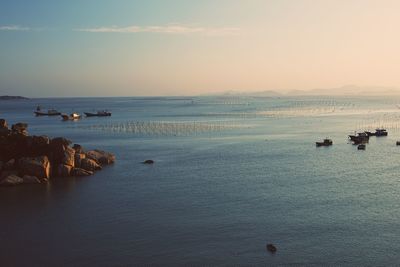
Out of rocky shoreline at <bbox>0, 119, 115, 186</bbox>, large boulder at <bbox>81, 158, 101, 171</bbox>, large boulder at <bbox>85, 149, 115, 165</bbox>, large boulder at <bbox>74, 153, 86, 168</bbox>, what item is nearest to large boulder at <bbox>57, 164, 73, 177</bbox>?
rocky shoreline at <bbox>0, 119, 115, 186</bbox>

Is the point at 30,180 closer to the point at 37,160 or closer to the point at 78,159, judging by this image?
the point at 37,160

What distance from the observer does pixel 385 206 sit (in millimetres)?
38469

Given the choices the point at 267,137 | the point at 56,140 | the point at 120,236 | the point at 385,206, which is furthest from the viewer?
the point at 267,137

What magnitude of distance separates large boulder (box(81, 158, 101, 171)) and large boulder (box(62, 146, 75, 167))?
1451 millimetres

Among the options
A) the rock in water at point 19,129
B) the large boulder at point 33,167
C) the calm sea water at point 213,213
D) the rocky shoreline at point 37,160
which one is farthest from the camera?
the rock in water at point 19,129

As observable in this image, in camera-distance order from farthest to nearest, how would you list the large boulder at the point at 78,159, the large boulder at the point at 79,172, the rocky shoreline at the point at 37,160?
the large boulder at the point at 78,159 → the large boulder at the point at 79,172 → the rocky shoreline at the point at 37,160

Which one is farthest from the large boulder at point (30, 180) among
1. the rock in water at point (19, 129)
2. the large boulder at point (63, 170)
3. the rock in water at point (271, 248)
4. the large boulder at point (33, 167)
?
the rock in water at point (271, 248)

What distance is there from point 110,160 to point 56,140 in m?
9.24

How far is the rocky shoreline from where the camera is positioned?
49.7 meters

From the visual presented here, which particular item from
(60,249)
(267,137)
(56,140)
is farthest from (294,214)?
(267,137)

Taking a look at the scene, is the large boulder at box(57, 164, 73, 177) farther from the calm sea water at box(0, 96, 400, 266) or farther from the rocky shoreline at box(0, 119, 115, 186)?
the calm sea water at box(0, 96, 400, 266)

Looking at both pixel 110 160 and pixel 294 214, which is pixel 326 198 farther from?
pixel 110 160

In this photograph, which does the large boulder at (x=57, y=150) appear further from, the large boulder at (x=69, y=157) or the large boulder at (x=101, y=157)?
the large boulder at (x=101, y=157)

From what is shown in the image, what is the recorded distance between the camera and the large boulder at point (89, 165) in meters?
55.3
